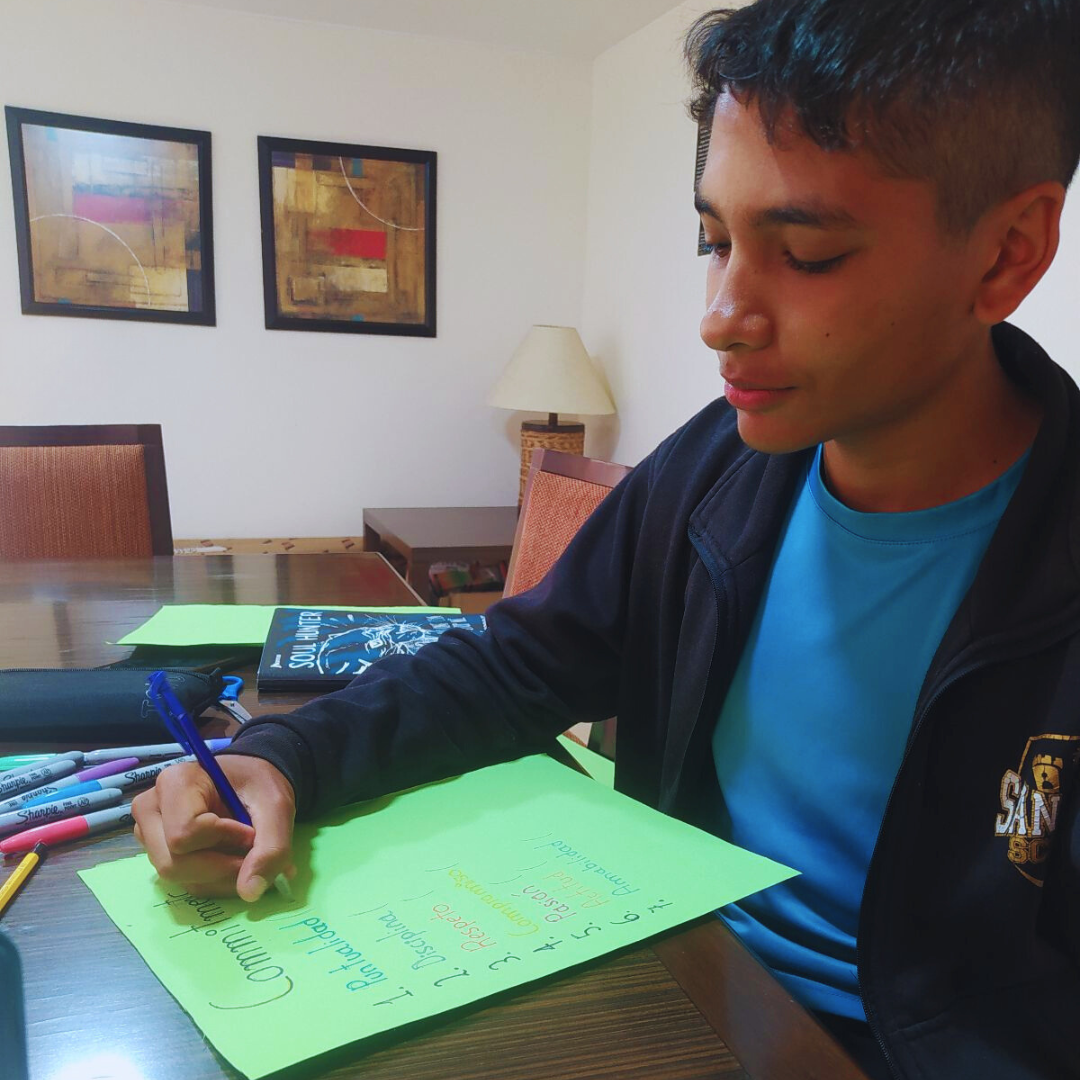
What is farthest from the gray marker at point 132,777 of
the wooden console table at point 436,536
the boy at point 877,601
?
the wooden console table at point 436,536

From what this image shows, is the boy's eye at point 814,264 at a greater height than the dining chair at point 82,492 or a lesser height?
greater

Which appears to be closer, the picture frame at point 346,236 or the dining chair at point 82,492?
the dining chair at point 82,492

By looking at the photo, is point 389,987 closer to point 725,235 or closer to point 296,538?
point 725,235

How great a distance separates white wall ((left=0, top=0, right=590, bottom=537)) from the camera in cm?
278

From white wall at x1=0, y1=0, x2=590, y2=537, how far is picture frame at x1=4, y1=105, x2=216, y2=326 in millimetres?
52

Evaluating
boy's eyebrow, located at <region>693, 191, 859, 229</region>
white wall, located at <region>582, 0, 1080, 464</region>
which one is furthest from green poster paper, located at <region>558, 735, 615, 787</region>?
white wall, located at <region>582, 0, 1080, 464</region>

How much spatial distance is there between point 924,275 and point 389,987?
524 millimetres

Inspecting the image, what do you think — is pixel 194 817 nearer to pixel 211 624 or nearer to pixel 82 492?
pixel 211 624

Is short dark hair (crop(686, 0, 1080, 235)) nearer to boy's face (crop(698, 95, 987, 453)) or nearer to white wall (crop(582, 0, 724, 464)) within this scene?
boy's face (crop(698, 95, 987, 453))

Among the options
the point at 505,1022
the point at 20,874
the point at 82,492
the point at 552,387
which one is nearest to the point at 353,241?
the point at 552,387

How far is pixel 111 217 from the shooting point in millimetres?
2818

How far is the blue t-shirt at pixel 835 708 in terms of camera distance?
2.19 feet

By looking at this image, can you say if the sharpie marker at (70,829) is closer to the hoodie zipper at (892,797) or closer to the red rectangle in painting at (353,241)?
the hoodie zipper at (892,797)

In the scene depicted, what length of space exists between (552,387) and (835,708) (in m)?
2.27
